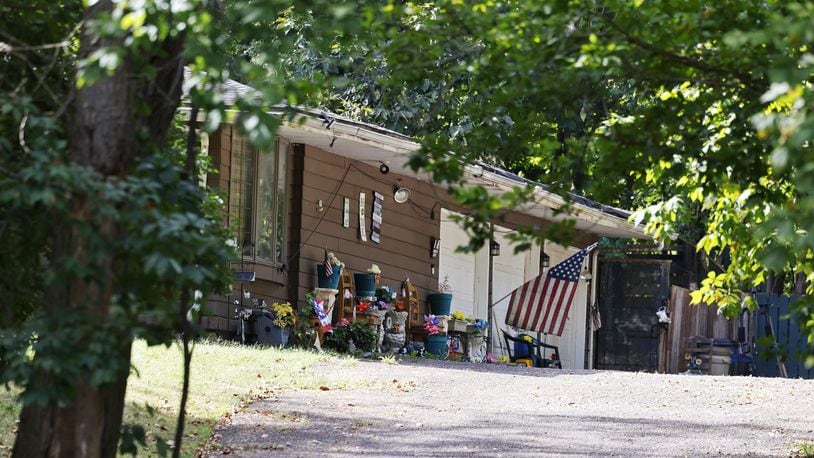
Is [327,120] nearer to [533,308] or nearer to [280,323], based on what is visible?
[280,323]

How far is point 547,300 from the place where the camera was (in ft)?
59.3

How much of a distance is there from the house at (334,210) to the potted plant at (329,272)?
0.17m

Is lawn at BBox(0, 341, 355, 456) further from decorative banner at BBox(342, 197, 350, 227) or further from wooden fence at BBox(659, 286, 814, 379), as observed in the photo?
wooden fence at BBox(659, 286, 814, 379)

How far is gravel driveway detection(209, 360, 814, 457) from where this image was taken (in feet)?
29.1

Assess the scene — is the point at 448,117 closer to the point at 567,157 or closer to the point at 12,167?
the point at 567,157

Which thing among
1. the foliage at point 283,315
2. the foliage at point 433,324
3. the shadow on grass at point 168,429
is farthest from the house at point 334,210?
the shadow on grass at point 168,429

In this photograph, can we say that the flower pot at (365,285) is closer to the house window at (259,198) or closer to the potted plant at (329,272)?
the potted plant at (329,272)

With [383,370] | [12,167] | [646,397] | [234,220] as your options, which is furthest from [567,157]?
[383,370]

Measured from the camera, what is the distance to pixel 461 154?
6.20m

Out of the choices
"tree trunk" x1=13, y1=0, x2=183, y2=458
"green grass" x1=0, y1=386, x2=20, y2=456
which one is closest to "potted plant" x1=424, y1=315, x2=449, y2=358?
"green grass" x1=0, y1=386, x2=20, y2=456

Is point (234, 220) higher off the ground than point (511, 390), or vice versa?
point (234, 220)

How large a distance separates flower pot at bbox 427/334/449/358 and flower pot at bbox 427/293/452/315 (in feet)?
2.51

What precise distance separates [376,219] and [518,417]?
275 inches

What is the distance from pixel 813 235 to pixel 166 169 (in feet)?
8.12
